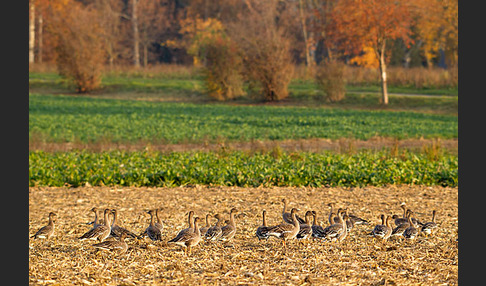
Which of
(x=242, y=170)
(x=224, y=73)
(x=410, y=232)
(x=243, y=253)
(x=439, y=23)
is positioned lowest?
(x=243, y=253)

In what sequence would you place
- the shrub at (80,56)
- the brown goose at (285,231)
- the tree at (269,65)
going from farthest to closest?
1. the shrub at (80,56)
2. the tree at (269,65)
3. the brown goose at (285,231)

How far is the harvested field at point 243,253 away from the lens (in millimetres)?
7645

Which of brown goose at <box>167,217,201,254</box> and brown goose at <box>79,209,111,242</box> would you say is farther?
brown goose at <box>79,209,111,242</box>

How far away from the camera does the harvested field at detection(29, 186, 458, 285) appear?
301 inches

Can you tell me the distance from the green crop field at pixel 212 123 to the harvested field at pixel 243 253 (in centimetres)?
979

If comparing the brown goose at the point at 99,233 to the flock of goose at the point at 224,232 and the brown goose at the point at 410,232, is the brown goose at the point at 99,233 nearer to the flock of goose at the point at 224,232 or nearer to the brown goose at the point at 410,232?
the flock of goose at the point at 224,232

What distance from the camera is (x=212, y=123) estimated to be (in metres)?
28.8

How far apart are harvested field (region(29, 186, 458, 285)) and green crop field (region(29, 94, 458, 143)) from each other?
385 inches

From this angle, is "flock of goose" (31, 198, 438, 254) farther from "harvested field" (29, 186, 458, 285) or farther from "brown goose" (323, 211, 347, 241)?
"harvested field" (29, 186, 458, 285)

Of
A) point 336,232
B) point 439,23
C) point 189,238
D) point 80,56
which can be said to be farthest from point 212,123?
point 439,23

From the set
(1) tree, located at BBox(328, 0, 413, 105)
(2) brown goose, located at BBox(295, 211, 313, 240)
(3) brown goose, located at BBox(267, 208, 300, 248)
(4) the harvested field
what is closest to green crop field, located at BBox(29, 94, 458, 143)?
(1) tree, located at BBox(328, 0, 413, 105)

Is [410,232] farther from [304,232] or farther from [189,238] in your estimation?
[189,238]

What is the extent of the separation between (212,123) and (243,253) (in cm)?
2033

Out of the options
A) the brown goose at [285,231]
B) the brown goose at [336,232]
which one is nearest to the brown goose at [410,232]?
the brown goose at [336,232]
